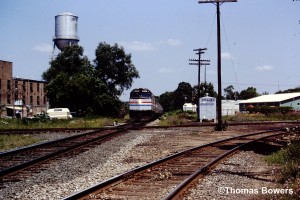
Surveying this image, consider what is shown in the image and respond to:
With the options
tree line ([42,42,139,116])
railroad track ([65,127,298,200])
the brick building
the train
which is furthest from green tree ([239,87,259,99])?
railroad track ([65,127,298,200])

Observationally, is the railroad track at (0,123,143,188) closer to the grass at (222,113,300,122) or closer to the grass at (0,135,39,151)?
the grass at (0,135,39,151)

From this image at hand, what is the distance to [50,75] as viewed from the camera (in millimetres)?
77312

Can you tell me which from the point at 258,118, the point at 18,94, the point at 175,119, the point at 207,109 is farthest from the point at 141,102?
the point at 18,94

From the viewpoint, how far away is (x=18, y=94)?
6950 cm

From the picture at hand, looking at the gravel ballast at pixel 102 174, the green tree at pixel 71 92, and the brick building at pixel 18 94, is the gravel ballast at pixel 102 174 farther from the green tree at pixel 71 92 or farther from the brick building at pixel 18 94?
the brick building at pixel 18 94

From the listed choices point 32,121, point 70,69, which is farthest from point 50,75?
point 32,121

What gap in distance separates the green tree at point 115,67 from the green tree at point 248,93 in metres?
84.0

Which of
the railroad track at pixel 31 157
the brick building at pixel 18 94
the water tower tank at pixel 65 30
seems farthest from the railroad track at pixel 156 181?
the water tower tank at pixel 65 30

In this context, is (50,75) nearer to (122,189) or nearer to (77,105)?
(77,105)

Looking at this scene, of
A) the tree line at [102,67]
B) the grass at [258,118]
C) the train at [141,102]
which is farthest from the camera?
the tree line at [102,67]

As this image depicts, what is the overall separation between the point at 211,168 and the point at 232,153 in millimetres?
3277

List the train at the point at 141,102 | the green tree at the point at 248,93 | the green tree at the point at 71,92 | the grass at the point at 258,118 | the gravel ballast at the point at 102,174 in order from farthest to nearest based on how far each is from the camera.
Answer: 1. the green tree at the point at 248,93
2. the green tree at the point at 71,92
3. the grass at the point at 258,118
4. the train at the point at 141,102
5. the gravel ballast at the point at 102,174

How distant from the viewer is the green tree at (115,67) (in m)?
73.6

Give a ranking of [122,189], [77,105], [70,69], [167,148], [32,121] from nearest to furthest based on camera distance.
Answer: [122,189]
[167,148]
[32,121]
[77,105]
[70,69]
